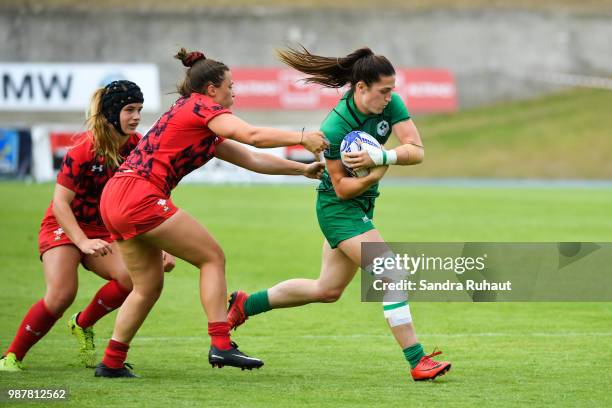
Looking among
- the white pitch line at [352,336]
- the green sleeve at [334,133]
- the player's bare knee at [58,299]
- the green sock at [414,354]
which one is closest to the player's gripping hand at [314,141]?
the green sleeve at [334,133]

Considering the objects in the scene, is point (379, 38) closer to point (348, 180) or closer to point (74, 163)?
point (74, 163)

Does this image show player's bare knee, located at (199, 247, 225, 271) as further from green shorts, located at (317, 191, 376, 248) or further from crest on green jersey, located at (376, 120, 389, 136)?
crest on green jersey, located at (376, 120, 389, 136)

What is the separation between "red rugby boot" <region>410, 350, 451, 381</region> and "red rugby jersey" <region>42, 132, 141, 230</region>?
8.26ft

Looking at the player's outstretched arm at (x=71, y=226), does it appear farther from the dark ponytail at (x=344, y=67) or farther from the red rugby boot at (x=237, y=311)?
the dark ponytail at (x=344, y=67)

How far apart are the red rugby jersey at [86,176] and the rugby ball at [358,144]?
5.44 feet

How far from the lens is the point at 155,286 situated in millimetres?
7379

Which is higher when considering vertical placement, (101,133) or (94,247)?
(101,133)

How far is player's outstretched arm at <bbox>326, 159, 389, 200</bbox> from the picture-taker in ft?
23.6

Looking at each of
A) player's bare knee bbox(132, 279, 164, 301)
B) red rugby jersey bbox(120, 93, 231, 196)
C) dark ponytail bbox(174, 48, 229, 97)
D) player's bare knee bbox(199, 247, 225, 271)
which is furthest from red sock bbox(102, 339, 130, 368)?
dark ponytail bbox(174, 48, 229, 97)

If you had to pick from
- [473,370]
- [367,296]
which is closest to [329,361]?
[367,296]

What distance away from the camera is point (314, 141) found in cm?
679

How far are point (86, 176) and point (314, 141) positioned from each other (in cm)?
191

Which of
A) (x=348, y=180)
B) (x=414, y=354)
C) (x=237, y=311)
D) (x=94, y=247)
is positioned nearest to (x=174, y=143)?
(x=94, y=247)

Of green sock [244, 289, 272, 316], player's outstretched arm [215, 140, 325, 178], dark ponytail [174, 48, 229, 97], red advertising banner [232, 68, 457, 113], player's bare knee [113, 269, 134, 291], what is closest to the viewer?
dark ponytail [174, 48, 229, 97]
